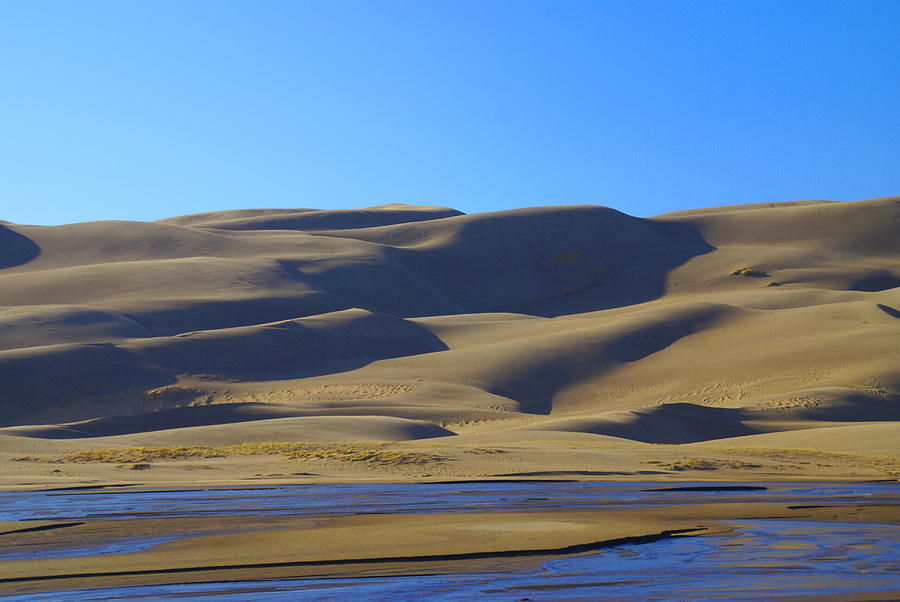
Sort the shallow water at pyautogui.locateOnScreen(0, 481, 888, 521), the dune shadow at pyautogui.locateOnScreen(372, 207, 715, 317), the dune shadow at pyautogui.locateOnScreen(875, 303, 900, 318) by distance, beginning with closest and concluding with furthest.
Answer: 1. the shallow water at pyautogui.locateOnScreen(0, 481, 888, 521)
2. the dune shadow at pyautogui.locateOnScreen(875, 303, 900, 318)
3. the dune shadow at pyautogui.locateOnScreen(372, 207, 715, 317)

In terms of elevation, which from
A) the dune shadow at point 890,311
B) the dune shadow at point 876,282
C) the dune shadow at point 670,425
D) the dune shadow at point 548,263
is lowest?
the dune shadow at point 670,425

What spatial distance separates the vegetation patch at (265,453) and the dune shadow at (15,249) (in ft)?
287

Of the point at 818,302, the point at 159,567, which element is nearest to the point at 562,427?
the point at 159,567

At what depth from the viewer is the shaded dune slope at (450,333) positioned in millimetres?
47188

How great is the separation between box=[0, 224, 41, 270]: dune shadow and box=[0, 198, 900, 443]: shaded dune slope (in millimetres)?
339

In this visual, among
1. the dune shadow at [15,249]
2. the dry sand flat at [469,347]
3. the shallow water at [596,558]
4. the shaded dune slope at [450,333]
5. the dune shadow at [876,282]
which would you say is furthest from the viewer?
the dune shadow at [15,249]

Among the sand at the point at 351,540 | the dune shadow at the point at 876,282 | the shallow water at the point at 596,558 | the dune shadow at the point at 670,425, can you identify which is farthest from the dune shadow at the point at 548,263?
the sand at the point at 351,540

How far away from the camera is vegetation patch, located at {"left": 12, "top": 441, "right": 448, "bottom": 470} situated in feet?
95.3

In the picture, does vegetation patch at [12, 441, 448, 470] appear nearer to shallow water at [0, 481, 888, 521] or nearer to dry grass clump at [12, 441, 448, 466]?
dry grass clump at [12, 441, 448, 466]

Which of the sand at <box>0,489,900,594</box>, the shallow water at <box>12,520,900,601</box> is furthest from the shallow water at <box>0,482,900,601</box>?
the sand at <box>0,489,900,594</box>

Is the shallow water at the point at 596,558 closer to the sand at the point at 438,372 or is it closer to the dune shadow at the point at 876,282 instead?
the sand at the point at 438,372

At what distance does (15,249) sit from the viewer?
116 m

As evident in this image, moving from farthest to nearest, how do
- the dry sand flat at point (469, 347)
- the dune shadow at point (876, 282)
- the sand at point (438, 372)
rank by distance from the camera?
the dune shadow at point (876, 282), the dry sand flat at point (469, 347), the sand at point (438, 372)

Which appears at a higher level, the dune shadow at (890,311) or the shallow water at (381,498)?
the dune shadow at (890,311)
